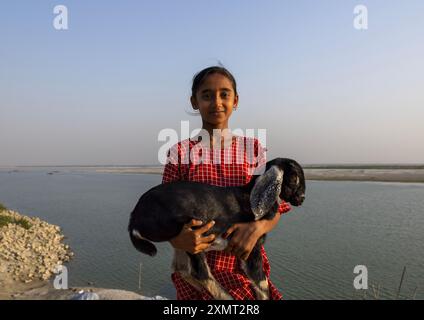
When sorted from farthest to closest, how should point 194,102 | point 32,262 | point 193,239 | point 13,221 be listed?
point 13,221 → point 32,262 → point 194,102 → point 193,239

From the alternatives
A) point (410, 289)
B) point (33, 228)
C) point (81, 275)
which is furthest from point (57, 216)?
point (410, 289)

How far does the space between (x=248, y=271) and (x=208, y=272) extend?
0.29 meters

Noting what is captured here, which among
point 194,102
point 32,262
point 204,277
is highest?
point 194,102

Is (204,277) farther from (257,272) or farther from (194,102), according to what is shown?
(194,102)

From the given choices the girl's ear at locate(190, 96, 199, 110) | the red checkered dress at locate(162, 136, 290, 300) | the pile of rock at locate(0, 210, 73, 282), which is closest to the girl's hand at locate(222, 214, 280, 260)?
the red checkered dress at locate(162, 136, 290, 300)

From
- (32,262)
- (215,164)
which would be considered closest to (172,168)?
(215,164)

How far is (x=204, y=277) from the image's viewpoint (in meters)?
2.63

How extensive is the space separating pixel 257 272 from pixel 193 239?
561mm

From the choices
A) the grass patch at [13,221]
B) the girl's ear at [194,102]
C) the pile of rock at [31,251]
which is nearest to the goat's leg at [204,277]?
the girl's ear at [194,102]

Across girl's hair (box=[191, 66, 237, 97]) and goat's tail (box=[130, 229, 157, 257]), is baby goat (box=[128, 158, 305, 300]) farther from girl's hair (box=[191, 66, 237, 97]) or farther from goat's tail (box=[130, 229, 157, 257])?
girl's hair (box=[191, 66, 237, 97])

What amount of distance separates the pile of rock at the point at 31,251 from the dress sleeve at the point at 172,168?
1027 centimetres

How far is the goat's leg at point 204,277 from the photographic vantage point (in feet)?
8.57

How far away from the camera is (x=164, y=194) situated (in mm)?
2605
